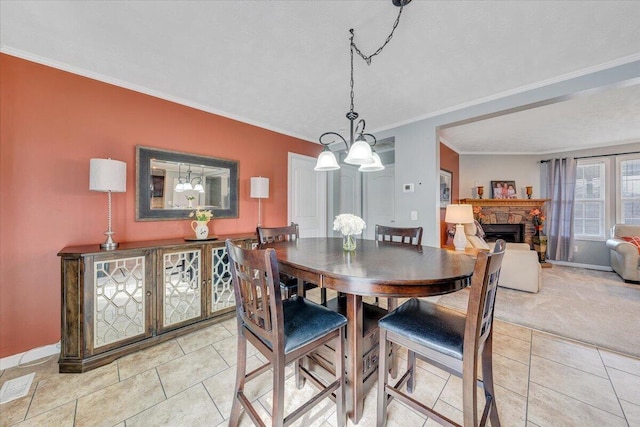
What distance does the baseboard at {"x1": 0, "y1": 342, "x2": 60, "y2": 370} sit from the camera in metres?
1.85

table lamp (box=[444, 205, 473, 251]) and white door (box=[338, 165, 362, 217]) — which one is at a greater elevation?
white door (box=[338, 165, 362, 217])

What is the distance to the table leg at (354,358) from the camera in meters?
1.32

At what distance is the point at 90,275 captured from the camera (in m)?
1.85

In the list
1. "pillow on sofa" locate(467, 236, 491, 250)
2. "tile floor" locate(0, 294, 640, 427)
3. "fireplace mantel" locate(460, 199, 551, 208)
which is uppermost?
"fireplace mantel" locate(460, 199, 551, 208)

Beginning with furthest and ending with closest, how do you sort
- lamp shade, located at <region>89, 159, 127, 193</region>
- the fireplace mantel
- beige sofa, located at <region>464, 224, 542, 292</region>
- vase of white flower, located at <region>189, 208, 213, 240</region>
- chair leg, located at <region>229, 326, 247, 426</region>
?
the fireplace mantel < beige sofa, located at <region>464, 224, 542, 292</region> < vase of white flower, located at <region>189, 208, 213, 240</region> < lamp shade, located at <region>89, 159, 127, 193</region> < chair leg, located at <region>229, 326, 247, 426</region>

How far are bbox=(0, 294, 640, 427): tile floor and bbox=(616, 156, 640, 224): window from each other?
4.19 m

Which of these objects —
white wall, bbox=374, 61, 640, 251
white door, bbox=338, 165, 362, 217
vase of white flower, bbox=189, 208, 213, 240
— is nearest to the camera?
white wall, bbox=374, 61, 640, 251

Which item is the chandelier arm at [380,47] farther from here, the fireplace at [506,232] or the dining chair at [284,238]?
the fireplace at [506,232]

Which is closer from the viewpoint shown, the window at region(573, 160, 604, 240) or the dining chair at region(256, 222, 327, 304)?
the dining chair at region(256, 222, 327, 304)

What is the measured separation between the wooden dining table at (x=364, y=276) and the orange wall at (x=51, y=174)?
193 cm

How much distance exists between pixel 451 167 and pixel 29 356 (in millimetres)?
6157

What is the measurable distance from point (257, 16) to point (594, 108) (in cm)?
414

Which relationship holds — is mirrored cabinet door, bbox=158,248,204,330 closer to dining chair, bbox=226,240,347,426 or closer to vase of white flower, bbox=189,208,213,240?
vase of white flower, bbox=189,208,213,240

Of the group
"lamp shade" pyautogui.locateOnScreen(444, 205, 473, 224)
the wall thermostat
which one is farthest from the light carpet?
the wall thermostat
